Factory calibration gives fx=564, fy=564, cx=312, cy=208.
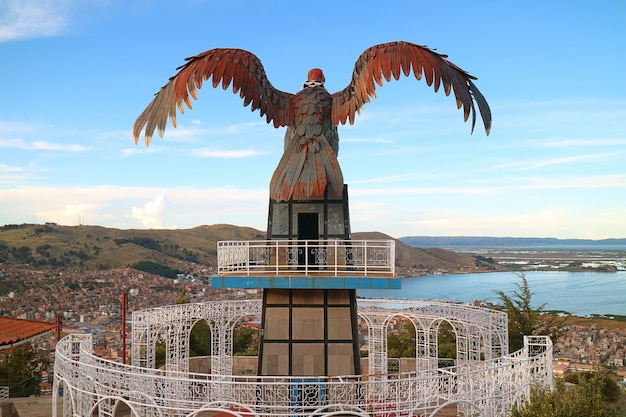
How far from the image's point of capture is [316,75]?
15.5 m

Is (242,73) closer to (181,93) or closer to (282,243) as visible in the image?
(181,93)

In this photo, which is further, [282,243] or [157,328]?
[157,328]

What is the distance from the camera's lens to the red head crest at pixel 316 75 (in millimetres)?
15430

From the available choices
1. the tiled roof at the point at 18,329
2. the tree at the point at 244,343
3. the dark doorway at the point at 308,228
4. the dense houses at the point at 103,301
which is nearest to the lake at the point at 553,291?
the dense houses at the point at 103,301

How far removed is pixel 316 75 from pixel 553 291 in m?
90.0

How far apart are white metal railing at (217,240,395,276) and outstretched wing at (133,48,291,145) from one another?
10.9 feet

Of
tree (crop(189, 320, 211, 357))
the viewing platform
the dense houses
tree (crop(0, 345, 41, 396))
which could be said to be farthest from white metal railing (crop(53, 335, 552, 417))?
the dense houses

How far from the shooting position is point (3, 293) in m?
47.0

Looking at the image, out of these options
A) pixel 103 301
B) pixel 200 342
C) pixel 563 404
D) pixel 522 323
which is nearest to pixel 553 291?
pixel 103 301

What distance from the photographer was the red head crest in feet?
50.6

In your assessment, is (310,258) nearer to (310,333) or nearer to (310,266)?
(310,266)

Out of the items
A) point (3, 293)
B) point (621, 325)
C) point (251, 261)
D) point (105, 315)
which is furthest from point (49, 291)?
point (621, 325)

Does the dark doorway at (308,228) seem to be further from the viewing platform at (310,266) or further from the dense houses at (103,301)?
the dense houses at (103,301)

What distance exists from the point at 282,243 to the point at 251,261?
932 millimetres
